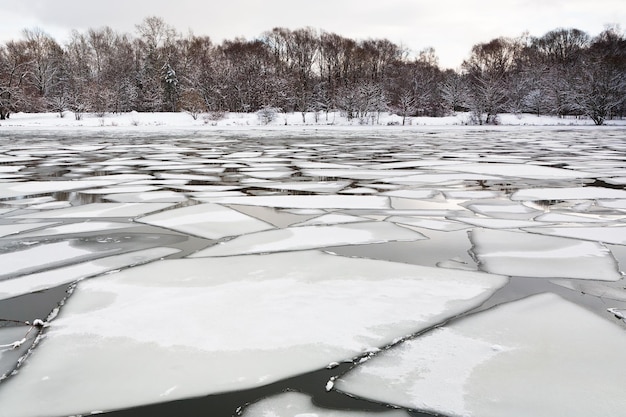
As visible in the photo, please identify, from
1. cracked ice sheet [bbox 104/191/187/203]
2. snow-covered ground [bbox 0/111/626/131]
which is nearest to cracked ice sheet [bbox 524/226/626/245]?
cracked ice sheet [bbox 104/191/187/203]

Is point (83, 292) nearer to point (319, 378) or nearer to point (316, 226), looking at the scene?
point (319, 378)

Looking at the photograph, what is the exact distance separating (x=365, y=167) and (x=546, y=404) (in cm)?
577

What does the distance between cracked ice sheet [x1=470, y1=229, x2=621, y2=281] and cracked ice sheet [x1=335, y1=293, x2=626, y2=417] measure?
54 centimetres

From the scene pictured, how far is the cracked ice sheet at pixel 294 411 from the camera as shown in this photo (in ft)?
4.18

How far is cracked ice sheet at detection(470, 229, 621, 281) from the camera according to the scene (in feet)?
7.82

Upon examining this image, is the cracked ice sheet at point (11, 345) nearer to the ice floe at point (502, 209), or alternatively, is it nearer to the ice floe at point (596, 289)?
the ice floe at point (596, 289)

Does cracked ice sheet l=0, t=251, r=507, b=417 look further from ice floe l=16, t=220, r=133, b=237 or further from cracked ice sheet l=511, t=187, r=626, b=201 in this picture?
cracked ice sheet l=511, t=187, r=626, b=201

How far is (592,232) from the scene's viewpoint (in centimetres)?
312

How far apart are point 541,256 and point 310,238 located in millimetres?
1307

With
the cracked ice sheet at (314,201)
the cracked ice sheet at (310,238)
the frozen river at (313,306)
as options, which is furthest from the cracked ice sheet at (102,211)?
the cracked ice sheet at (310,238)

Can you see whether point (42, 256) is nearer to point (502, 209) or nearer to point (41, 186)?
point (41, 186)

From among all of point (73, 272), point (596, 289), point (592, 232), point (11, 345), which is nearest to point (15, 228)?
point (73, 272)

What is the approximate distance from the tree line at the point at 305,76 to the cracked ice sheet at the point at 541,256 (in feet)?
90.1

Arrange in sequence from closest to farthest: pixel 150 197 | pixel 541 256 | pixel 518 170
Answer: pixel 541 256 → pixel 150 197 → pixel 518 170
